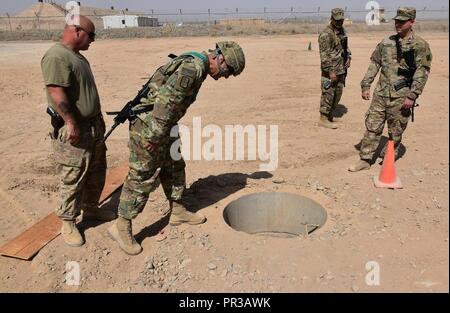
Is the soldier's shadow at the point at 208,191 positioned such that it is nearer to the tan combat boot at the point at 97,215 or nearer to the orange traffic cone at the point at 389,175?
the tan combat boot at the point at 97,215

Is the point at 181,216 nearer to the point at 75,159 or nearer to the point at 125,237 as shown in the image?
the point at 125,237

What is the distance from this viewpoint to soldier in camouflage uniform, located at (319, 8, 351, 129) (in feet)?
20.5

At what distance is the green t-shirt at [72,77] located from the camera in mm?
2936

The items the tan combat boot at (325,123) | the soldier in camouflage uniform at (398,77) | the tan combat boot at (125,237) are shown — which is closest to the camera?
the tan combat boot at (125,237)

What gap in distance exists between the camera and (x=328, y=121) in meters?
6.87

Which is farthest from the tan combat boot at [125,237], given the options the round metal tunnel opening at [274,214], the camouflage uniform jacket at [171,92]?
the round metal tunnel opening at [274,214]

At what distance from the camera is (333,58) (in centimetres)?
633

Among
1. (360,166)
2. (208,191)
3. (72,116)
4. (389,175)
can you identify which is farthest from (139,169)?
(360,166)

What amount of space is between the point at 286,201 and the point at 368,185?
101 cm

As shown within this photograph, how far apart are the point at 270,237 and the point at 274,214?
0.93 metres

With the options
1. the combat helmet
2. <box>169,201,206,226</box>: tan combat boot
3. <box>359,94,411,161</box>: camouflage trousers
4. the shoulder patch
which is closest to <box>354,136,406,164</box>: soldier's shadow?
<box>359,94,411,161</box>: camouflage trousers

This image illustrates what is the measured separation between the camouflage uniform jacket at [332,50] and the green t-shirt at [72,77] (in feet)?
13.8

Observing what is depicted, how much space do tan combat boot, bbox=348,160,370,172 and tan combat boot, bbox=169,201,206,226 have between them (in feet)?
7.34
